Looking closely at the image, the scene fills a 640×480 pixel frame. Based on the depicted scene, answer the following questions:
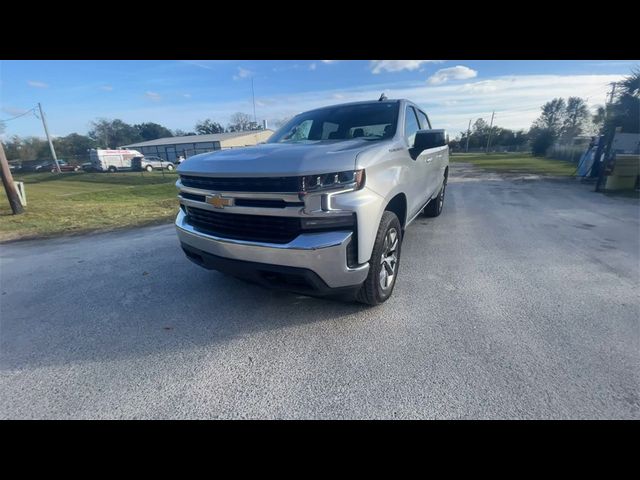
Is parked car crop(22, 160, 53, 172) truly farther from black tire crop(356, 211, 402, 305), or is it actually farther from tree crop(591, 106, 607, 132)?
tree crop(591, 106, 607, 132)

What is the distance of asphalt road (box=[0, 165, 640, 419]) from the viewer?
1.90m

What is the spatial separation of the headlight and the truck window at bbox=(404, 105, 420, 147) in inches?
59.8

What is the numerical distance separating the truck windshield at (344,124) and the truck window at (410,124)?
7.0 inches

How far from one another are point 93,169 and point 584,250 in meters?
45.9

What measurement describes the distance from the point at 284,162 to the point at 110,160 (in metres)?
42.5

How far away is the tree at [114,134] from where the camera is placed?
72188mm

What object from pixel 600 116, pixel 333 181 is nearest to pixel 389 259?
pixel 333 181

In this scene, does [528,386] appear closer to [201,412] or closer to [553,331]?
[553,331]

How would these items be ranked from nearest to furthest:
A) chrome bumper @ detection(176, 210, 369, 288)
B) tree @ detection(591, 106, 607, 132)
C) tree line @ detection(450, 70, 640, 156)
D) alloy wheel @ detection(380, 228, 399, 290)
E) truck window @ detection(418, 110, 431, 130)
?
chrome bumper @ detection(176, 210, 369, 288)
alloy wheel @ detection(380, 228, 399, 290)
truck window @ detection(418, 110, 431, 130)
tree @ detection(591, 106, 607, 132)
tree line @ detection(450, 70, 640, 156)

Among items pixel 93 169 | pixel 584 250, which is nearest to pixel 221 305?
pixel 584 250

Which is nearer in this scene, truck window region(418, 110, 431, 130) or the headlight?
the headlight

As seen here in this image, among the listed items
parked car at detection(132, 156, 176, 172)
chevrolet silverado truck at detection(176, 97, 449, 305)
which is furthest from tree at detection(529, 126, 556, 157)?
parked car at detection(132, 156, 176, 172)

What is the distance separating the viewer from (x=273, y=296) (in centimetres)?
318

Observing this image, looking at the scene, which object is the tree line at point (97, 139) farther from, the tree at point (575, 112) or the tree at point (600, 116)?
the tree at point (575, 112)
